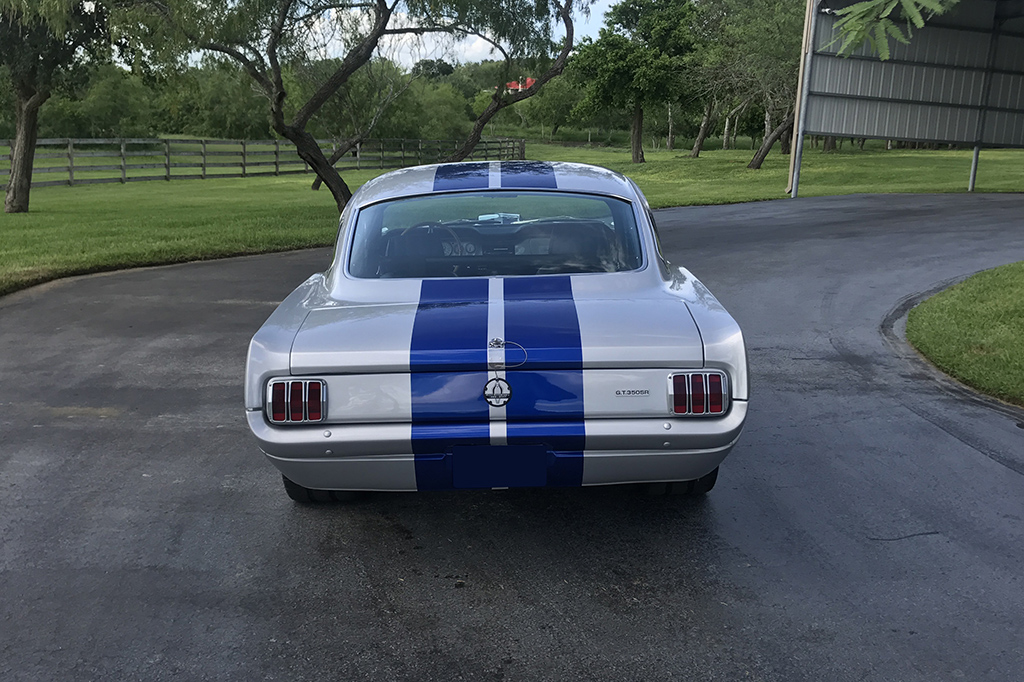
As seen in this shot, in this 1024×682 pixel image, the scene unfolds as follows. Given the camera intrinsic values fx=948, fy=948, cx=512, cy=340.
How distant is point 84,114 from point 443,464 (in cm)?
6434

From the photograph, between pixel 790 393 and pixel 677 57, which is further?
A: pixel 677 57

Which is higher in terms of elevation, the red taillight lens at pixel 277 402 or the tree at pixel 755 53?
the tree at pixel 755 53

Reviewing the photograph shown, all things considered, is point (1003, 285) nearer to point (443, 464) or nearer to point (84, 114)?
point (443, 464)

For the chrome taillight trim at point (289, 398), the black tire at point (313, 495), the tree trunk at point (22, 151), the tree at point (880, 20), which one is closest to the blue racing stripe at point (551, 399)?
the chrome taillight trim at point (289, 398)

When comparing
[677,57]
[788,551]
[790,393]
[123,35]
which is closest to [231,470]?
[788,551]

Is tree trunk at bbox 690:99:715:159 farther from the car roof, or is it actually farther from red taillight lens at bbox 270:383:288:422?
red taillight lens at bbox 270:383:288:422

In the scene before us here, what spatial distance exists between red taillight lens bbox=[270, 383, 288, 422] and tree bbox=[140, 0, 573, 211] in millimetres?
13228

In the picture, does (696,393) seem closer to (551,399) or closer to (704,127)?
(551,399)

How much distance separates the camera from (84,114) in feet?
197

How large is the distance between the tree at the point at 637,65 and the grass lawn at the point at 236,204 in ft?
15.4

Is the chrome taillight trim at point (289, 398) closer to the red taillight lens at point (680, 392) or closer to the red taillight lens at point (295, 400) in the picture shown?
the red taillight lens at point (295, 400)

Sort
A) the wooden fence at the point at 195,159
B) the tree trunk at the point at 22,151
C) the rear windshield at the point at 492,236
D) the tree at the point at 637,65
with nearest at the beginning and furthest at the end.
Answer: the rear windshield at the point at 492,236 < the tree trunk at the point at 22,151 < the wooden fence at the point at 195,159 < the tree at the point at 637,65

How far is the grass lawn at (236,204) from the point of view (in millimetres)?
13148

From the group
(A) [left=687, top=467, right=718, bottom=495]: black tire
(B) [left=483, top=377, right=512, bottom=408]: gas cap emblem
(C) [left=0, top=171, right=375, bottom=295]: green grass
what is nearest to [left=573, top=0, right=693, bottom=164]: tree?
(C) [left=0, top=171, right=375, bottom=295]: green grass
